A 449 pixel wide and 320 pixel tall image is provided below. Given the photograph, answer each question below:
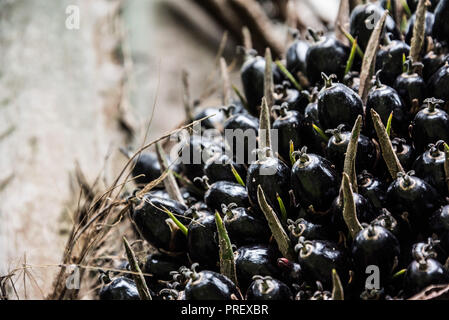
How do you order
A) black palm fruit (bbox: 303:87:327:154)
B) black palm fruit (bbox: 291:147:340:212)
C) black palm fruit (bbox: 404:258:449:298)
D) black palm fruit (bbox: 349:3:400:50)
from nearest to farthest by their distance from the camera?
1. black palm fruit (bbox: 404:258:449:298)
2. black palm fruit (bbox: 291:147:340:212)
3. black palm fruit (bbox: 303:87:327:154)
4. black palm fruit (bbox: 349:3:400:50)

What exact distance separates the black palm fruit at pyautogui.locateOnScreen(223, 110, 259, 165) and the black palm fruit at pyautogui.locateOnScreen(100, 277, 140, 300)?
26cm

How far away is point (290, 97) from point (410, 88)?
0.21 m

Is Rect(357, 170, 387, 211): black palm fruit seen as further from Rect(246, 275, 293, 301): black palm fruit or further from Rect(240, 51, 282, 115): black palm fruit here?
Rect(240, 51, 282, 115): black palm fruit

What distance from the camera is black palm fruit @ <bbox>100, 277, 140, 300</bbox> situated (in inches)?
29.1

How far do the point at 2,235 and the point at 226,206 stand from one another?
0.62 metres

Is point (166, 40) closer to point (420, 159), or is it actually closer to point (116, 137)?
point (116, 137)

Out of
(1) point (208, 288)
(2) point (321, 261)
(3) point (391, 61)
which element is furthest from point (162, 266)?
(3) point (391, 61)

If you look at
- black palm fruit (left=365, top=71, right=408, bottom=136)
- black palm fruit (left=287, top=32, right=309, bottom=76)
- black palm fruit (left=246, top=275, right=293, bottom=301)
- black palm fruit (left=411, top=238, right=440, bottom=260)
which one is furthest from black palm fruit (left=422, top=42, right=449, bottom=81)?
black palm fruit (left=246, top=275, right=293, bottom=301)

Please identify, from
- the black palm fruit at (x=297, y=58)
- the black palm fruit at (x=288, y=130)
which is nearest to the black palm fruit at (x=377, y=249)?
the black palm fruit at (x=288, y=130)

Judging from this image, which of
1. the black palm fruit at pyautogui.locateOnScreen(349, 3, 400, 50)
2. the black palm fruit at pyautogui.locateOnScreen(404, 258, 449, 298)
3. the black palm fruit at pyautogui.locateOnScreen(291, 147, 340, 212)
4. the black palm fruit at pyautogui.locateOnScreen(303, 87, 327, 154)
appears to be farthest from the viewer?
the black palm fruit at pyautogui.locateOnScreen(349, 3, 400, 50)

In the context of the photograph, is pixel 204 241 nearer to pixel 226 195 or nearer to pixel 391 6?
pixel 226 195

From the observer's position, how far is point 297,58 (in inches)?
38.6

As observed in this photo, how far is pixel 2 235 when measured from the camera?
112cm
